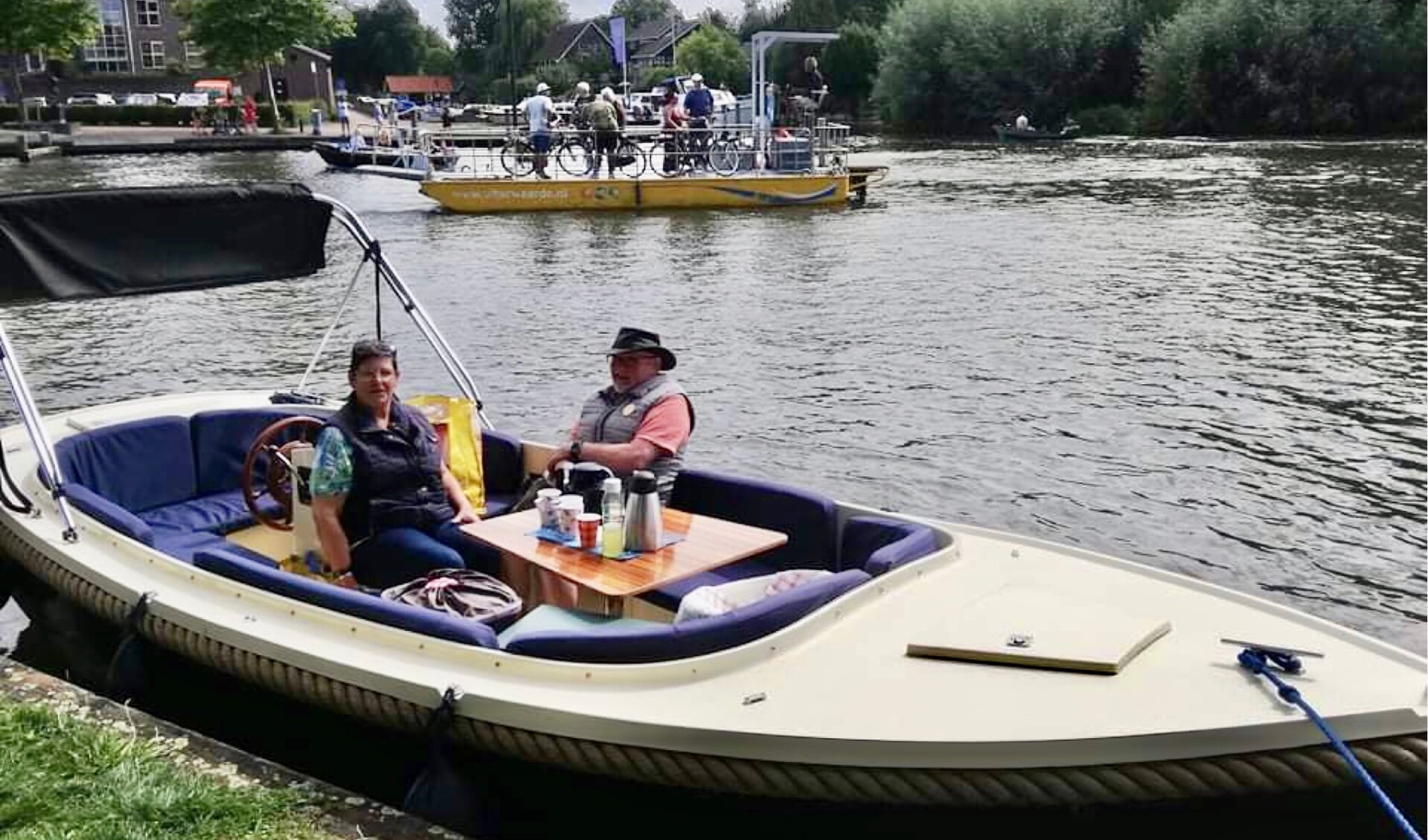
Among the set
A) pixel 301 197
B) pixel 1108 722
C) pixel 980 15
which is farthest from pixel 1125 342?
pixel 980 15

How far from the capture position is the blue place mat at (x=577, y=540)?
208 inches

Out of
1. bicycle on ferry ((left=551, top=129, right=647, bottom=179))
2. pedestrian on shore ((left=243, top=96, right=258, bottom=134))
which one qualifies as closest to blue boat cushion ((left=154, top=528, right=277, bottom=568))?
bicycle on ferry ((left=551, top=129, right=647, bottom=179))

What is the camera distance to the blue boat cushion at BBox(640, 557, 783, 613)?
567 centimetres

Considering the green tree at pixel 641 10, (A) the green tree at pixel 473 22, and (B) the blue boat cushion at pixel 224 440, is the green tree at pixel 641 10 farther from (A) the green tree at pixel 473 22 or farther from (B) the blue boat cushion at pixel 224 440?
(B) the blue boat cushion at pixel 224 440

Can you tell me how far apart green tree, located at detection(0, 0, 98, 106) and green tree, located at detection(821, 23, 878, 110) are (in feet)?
134

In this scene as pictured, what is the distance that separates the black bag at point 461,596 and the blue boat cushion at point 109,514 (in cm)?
132

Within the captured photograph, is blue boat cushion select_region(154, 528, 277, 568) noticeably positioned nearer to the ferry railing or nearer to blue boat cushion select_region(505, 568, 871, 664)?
blue boat cushion select_region(505, 568, 871, 664)

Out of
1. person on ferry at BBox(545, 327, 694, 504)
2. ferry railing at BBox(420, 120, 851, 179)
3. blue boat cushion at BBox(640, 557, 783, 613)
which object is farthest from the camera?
ferry railing at BBox(420, 120, 851, 179)

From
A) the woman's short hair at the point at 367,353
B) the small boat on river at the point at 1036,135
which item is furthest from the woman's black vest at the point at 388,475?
the small boat on river at the point at 1036,135

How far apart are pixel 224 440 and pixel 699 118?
20466mm

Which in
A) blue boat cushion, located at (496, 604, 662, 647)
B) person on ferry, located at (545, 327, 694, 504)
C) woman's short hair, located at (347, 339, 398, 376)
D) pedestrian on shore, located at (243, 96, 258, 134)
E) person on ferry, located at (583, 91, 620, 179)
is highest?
pedestrian on shore, located at (243, 96, 258, 134)

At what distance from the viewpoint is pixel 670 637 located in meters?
4.54

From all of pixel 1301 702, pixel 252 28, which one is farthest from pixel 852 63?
pixel 1301 702

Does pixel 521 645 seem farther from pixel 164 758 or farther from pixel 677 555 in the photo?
pixel 164 758
